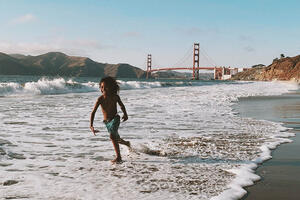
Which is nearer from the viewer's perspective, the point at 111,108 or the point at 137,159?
the point at 111,108

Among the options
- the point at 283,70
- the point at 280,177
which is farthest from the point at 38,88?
the point at 283,70

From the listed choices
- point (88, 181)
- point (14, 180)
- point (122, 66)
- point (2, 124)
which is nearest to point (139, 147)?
point (88, 181)

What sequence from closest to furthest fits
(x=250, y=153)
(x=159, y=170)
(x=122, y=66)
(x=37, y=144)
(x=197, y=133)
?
(x=159, y=170)
(x=250, y=153)
(x=37, y=144)
(x=197, y=133)
(x=122, y=66)

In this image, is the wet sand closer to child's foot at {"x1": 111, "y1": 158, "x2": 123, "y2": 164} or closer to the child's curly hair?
child's foot at {"x1": 111, "y1": 158, "x2": 123, "y2": 164}

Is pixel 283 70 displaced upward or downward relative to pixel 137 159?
upward

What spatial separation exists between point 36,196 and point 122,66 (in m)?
91.5

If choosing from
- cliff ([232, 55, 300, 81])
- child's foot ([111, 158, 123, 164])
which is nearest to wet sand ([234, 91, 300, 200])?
child's foot ([111, 158, 123, 164])

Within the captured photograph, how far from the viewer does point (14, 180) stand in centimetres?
257

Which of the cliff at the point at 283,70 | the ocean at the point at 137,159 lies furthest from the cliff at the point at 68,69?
the ocean at the point at 137,159

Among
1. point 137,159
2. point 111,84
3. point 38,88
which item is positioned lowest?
point 137,159

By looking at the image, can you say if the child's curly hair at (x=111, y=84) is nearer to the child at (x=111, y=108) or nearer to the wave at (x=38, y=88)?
the child at (x=111, y=108)

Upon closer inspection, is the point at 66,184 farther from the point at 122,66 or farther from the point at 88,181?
the point at 122,66

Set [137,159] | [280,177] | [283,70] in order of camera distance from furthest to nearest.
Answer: [283,70], [137,159], [280,177]

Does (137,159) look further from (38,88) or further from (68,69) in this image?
(68,69)
